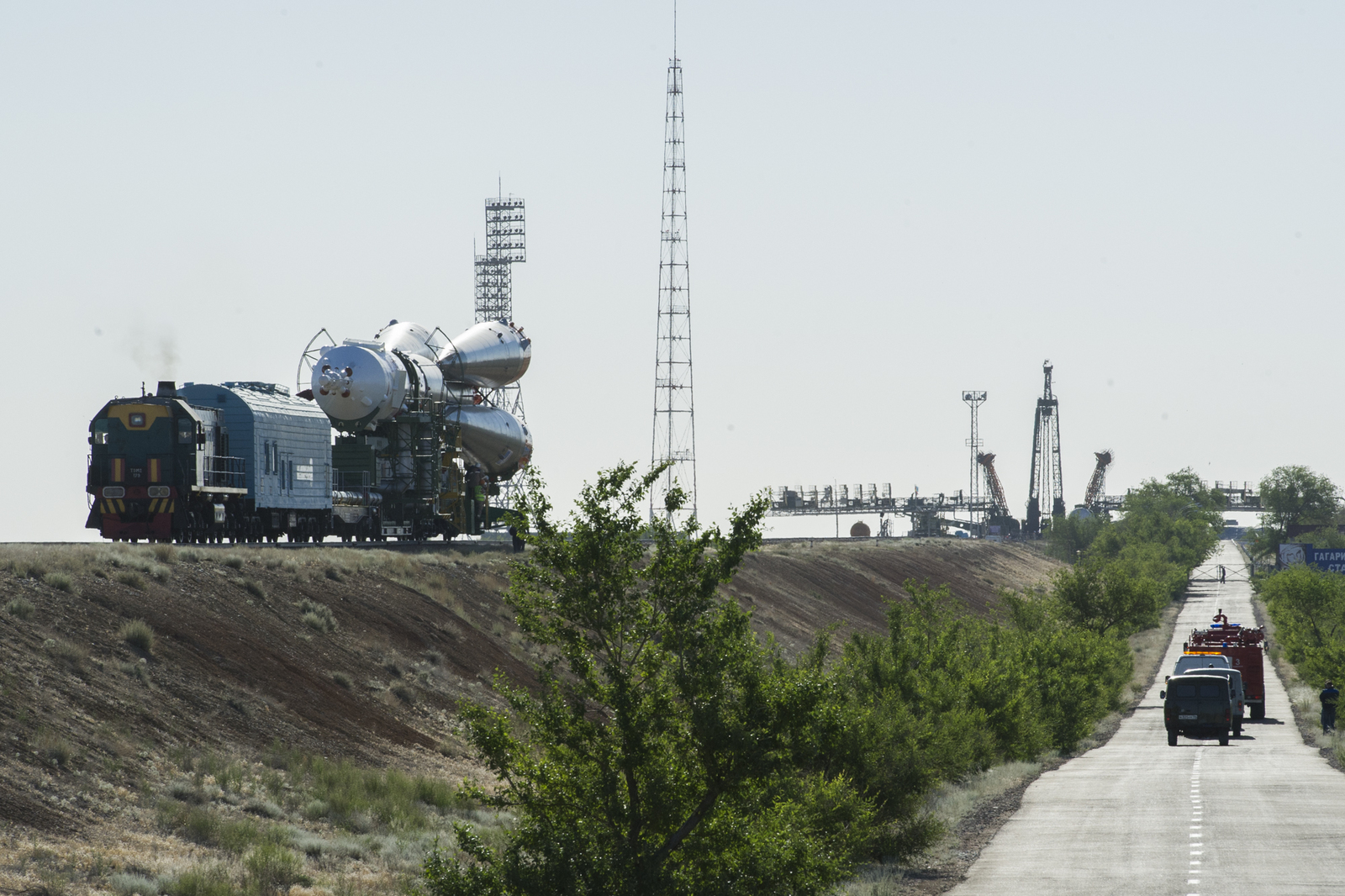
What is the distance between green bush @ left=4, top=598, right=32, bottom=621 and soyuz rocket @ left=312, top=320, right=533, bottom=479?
21882mm

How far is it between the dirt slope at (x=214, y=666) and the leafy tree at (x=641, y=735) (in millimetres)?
859

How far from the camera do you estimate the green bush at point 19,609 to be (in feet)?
74.4

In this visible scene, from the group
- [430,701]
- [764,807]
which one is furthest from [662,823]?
[430,701]

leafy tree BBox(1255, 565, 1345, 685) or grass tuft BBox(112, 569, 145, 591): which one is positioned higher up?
grass tuft BBox(112, 569, 145, 591)

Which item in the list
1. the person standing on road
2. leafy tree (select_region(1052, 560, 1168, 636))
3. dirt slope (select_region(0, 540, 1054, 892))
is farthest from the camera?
leafy tree (select_region(1052, 560, 1168, 636))

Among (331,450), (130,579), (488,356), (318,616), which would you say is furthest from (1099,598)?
(130,579)

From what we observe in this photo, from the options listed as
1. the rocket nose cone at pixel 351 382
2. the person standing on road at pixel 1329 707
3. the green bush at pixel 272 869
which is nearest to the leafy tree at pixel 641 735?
the green bush at pixel 272 869

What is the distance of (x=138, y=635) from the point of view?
24.2 metres

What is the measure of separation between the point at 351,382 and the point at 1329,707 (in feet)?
99.5

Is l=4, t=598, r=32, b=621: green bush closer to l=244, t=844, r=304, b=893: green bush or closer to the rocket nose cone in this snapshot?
l=244, t=844, r=304, b=893: green bush

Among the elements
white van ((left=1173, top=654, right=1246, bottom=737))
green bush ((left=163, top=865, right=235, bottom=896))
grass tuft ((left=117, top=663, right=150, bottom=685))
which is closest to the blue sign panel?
white van ((left=1173, top=654, right=1246, bottom=737))

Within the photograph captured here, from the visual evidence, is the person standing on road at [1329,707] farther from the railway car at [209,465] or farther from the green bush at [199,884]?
the green bush at [199,884]

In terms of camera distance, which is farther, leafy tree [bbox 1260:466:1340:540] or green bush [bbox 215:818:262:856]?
leafy tree [bbox 1260:466:1340:540]

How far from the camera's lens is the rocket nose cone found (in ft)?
146
